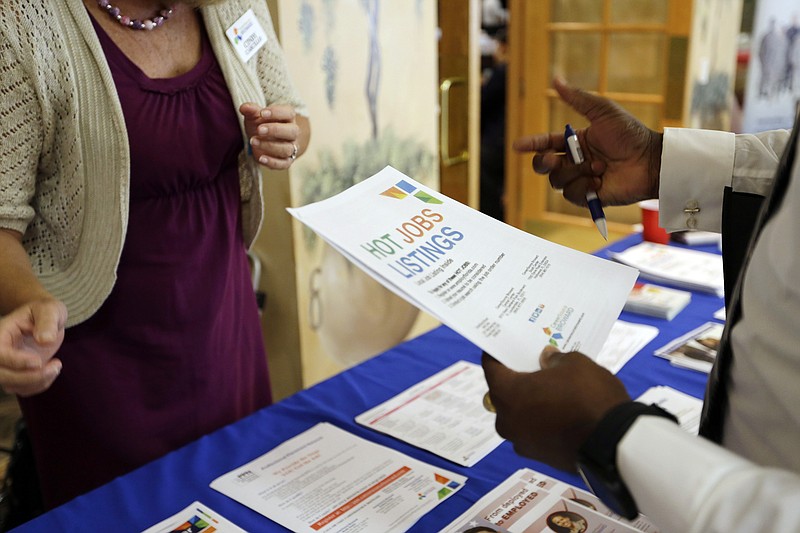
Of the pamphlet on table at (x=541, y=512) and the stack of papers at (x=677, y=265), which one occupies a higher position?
the pamphlet on table at (x=541, y=512)

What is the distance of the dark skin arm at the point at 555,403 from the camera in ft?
2.20

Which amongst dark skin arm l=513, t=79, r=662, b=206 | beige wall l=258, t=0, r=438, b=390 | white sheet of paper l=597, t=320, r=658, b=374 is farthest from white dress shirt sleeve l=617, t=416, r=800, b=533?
beige wall l=258, t=0, r=438, b=390

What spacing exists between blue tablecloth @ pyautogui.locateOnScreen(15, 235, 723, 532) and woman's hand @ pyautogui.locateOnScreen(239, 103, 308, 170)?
1.51ft

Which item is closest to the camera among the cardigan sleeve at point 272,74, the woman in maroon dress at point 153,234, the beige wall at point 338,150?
the woman in maroon dress at point 153,234

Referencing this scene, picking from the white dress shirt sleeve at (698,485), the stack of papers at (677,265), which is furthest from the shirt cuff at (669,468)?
the stack of papers at (677,265)

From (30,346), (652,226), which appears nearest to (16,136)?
(30,346)

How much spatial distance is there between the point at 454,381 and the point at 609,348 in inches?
14.5

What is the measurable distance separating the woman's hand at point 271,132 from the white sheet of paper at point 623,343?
2.44 ft

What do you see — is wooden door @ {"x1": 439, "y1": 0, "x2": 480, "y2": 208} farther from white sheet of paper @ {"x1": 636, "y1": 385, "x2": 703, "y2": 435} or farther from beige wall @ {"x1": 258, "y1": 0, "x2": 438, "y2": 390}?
white sheet of paper @ {"x1": 636, "y1": 385, "x2": 703, "y2": 435}

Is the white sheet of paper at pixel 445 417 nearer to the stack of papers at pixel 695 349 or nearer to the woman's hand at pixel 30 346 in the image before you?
the stack of papers at pixel 695 349

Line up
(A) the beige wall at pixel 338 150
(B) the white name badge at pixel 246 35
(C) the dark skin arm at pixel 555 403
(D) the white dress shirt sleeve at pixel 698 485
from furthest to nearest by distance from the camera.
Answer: (A) the beige wall at pixel 338 150
(B) the white name badge at pixel 246 35
(C) the dark skin arm at pixel 555 403
(D) the white dress shirt sleeve at pixel 698 485

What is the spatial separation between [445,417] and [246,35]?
2.76ft

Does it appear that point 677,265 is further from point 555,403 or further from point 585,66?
point 585,66

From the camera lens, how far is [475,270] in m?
0.82
